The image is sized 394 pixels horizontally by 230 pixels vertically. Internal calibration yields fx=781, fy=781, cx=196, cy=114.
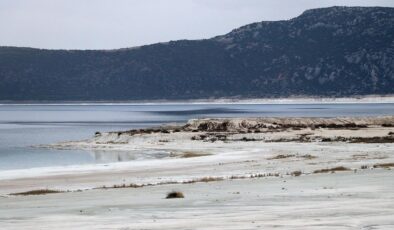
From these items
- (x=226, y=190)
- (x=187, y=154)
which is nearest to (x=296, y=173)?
(x=226, y=190)

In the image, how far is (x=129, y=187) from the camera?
30.6 m

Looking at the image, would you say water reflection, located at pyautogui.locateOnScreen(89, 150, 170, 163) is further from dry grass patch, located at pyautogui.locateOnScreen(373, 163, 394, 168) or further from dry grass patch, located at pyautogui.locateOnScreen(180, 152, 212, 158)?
dry grass patch, located at pyautogui.locateOnScreen(373, 163, 394, 168)

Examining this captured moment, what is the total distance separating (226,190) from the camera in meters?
27.2

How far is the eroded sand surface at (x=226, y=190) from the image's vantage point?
18.6 metres

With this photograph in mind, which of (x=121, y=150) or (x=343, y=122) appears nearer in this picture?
(x=121, y=150)

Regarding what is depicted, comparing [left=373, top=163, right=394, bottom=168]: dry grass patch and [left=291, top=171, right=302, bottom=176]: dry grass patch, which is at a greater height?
[left=291, top=171, right=302, bottom=176]: dry grass patch

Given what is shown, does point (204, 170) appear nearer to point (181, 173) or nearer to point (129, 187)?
point (181, 173)

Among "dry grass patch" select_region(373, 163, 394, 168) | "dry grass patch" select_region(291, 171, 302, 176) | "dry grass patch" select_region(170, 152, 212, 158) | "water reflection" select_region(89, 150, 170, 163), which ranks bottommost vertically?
"water reflection" select_region(89, 150, 170, 163)

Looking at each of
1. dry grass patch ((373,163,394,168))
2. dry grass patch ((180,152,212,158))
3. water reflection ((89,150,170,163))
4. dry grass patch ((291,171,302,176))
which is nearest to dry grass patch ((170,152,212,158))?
dry grass patch ((180,152,212,158))

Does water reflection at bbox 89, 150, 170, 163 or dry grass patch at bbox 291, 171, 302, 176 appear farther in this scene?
water reflection at bbox 89, 150, 170, 163

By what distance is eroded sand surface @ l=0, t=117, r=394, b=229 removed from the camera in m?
18.6

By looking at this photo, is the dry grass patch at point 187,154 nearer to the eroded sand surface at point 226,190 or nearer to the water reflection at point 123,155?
the eroded sand surface at point 226,190

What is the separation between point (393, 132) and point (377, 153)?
23.1 m


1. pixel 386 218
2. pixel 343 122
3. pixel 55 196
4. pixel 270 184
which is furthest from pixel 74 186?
pixel 343 122
